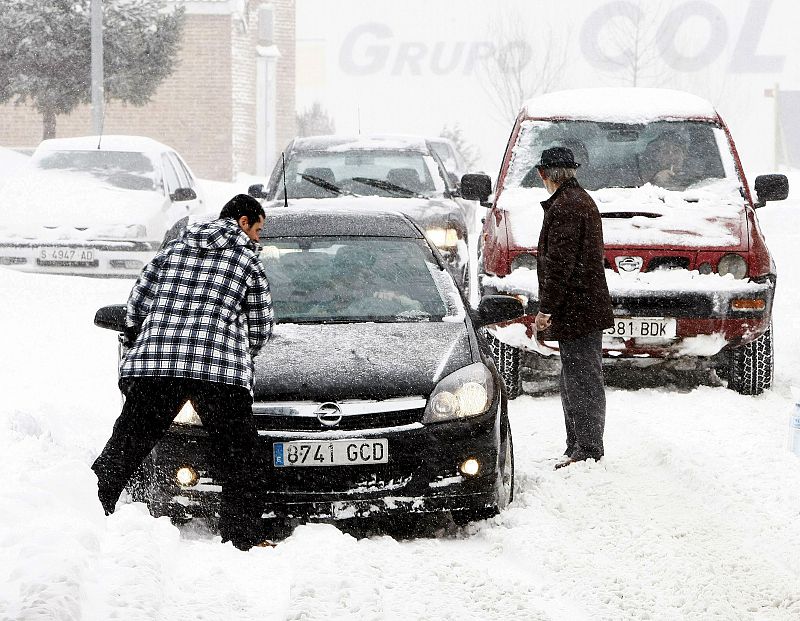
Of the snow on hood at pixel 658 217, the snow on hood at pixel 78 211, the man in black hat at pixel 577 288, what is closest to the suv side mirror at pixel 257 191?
the snow on hood at pixel 78 211

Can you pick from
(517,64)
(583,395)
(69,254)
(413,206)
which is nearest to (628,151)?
(413,206)

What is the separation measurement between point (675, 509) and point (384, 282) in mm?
1813

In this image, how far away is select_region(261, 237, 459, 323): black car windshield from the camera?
6379 mm

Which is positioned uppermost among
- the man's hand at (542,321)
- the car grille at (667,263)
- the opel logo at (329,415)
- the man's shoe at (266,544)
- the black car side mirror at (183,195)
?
the black car side mirror at (183,195)

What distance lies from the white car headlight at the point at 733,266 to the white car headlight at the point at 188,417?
14.6 feet

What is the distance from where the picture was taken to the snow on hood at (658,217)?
873cm

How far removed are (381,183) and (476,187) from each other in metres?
3.12

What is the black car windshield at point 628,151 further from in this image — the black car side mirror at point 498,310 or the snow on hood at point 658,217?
the black car side mirror at point 498,310

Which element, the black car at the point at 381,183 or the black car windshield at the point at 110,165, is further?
the black car windshield at the point at 110,165

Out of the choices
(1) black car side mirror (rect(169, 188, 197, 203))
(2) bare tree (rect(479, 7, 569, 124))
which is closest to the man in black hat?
(1) black car side mirror (rect(169, 188, 197, 203))

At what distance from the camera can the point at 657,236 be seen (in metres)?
8.74

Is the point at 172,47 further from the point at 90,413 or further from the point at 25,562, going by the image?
the point at 25,562

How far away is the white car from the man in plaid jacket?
8.71 metres

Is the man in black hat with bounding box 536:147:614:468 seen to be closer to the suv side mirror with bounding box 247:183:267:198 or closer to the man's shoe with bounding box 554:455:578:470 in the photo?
the man's shoe with bounding box 554:455:578:470
